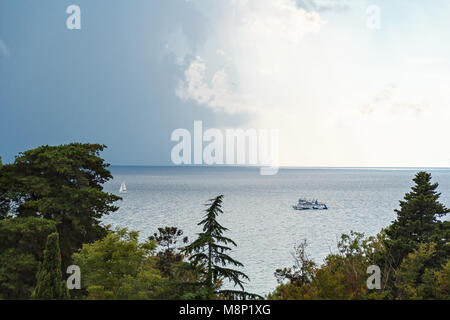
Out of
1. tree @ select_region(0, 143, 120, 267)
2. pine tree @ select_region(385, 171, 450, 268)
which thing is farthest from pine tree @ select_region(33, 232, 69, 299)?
pine tree @ select_region(385, 171, 450, 268)

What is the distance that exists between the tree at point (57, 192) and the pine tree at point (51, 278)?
4412 mm

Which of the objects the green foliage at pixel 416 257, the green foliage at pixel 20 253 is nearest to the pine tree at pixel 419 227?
the green foliage at pixel 416 257

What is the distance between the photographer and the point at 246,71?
634 feet

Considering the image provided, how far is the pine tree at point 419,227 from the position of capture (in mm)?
16594

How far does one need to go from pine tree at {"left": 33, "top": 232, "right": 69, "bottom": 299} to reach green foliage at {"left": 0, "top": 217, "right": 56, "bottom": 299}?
2.79 m

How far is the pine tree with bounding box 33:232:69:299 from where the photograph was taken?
11734 millimetres

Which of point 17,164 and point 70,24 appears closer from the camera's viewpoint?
point 70,24

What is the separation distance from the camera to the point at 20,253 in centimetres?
1469

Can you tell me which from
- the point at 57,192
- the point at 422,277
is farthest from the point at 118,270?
the point at 422,277

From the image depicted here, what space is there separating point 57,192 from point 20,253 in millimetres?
3519
